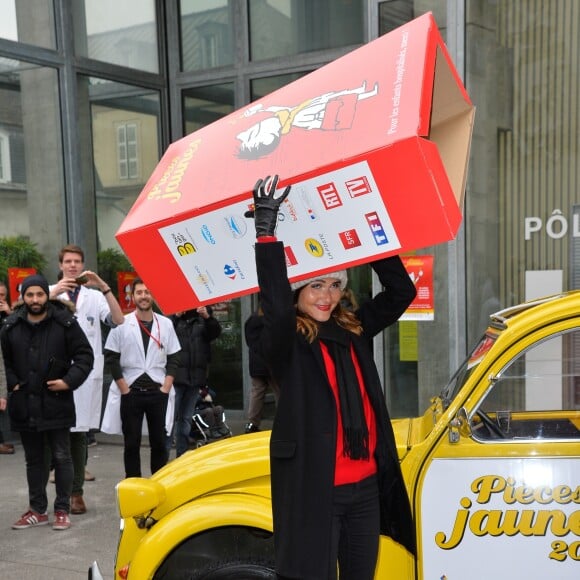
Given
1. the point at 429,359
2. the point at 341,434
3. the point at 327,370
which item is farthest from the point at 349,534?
the point at 429,359

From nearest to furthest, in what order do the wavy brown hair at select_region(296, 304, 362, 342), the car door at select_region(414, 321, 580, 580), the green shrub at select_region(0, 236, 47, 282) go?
1. the wavy brown hair at select_region(296, 304, 362, 342)
2. the car door at select_region(414, 321, 580, 580)
3. the green shrub at select_region(0, 236, 47, 282)

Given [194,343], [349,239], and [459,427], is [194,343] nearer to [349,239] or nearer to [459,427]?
[459,427]

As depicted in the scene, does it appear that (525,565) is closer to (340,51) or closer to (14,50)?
(340,51)

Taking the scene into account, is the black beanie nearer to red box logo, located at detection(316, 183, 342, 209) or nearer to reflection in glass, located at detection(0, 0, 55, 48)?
red box logo, located at detection(316, 183, 342, 209)

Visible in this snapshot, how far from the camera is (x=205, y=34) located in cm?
1036

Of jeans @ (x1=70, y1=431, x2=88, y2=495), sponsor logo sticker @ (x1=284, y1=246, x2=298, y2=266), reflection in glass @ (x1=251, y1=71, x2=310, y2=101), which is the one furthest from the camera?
reflection in glass @ (x1=251, y1=71, x2=310, y2=101)

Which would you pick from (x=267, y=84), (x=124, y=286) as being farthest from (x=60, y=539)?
(x=267, y=84)

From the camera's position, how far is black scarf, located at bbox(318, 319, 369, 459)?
267 cm

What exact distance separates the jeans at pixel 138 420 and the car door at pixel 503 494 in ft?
11.2

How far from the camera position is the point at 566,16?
779cm

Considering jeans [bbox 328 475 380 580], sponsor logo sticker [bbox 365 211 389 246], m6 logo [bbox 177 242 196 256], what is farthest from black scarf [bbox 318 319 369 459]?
m6 logo [bbox 177 242 196 256]

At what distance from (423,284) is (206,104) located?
433 cm

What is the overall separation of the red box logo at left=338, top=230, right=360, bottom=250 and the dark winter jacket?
16.1 ft

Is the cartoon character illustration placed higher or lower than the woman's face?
higher
